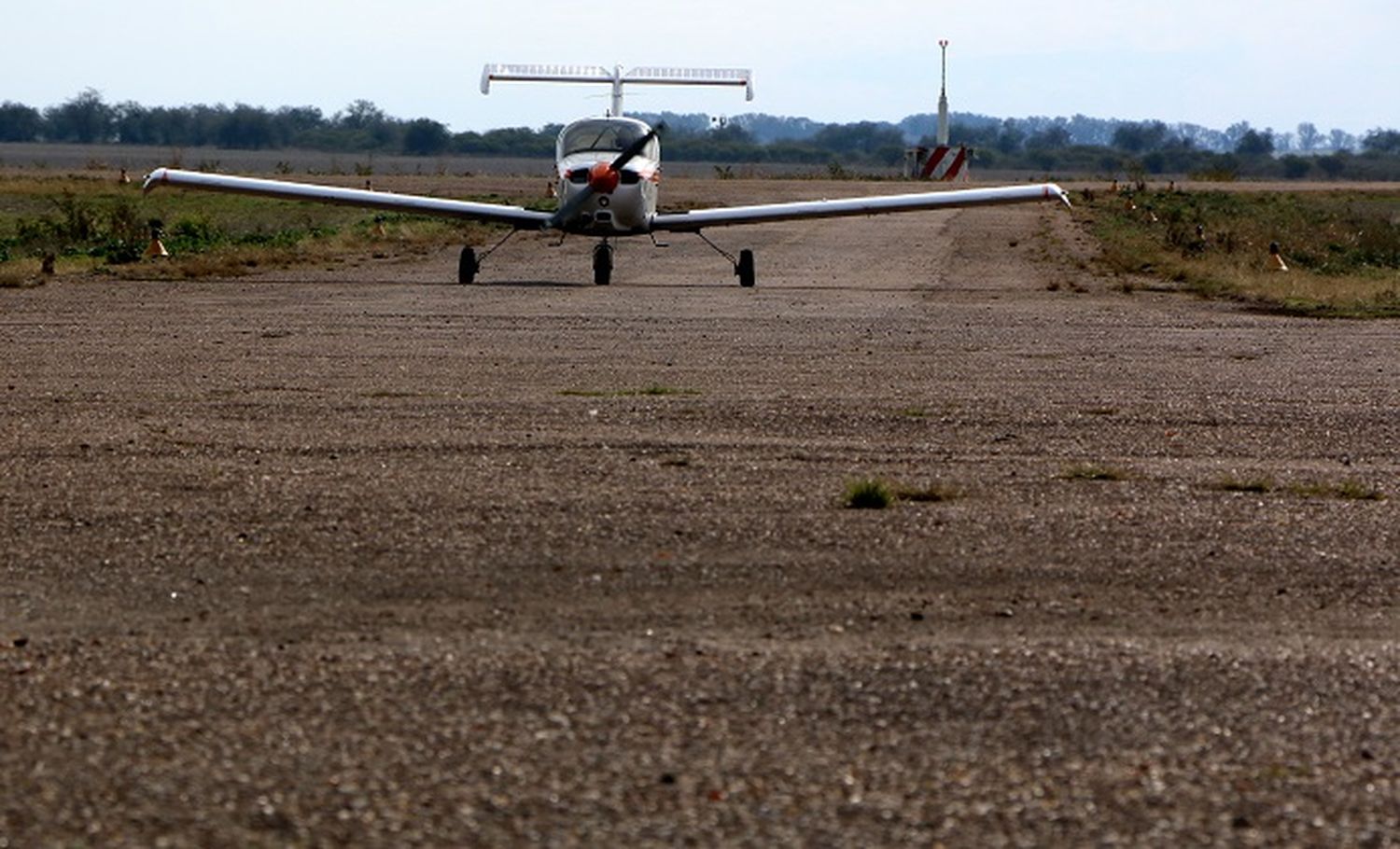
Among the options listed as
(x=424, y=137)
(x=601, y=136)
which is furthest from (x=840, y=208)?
(x=424, y=137)

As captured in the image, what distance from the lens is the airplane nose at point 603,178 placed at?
25.3m

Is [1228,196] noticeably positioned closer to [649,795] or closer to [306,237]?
[306,237]

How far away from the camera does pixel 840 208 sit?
89.5 feet

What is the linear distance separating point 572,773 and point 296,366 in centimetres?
923

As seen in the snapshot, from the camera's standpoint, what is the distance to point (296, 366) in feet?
46.0

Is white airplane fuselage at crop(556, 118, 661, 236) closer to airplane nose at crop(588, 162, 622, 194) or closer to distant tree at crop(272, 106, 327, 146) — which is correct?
airplane nose at crop(588, 162, 622, 194)

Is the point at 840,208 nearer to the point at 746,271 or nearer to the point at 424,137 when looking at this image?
the point at 746,271

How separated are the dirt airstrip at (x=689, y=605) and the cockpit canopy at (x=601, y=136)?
459 inches

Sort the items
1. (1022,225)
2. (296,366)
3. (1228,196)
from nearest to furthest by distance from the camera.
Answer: (296,366) → (1022,225) → (1228,196)

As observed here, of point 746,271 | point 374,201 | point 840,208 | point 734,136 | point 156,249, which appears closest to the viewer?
point 746,271

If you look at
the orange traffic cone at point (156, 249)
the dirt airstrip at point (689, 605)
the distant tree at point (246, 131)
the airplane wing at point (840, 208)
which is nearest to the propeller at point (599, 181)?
the airplane wing at point (840, 208)

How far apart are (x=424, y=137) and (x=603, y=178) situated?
121m

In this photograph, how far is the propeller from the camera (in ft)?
83.0

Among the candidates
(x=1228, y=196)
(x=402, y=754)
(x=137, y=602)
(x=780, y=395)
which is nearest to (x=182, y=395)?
(x=780, y=395)
